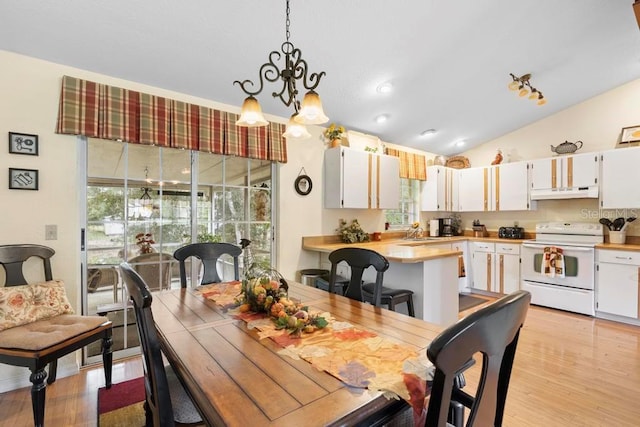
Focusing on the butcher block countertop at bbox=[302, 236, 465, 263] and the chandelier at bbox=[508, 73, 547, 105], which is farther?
the chandelier at bbox=[508, 73, 547, 105]

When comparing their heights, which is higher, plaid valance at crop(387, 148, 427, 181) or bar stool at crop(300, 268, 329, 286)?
plaid valance at crop(387, 148, 427, 181)

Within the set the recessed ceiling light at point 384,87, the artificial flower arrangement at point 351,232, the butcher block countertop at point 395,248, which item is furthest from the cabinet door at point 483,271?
the recessed ceiling light at point 384,87

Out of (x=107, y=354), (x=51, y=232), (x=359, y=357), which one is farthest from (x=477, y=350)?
(x=51, y=232)

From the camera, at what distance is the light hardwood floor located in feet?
Answer: 6.37

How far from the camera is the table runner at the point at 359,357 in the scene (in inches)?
36.9

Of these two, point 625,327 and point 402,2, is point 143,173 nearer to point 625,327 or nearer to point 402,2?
point 402,2

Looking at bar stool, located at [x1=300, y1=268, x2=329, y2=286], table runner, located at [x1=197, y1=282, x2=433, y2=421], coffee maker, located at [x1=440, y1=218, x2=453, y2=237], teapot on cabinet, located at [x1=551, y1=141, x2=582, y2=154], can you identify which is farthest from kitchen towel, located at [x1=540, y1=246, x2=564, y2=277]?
table runner, located at [x1=197, y1=282, x2=433, y2=421]

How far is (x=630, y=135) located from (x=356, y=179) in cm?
356

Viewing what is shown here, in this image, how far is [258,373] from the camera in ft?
3.40

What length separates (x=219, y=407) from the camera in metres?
0.85

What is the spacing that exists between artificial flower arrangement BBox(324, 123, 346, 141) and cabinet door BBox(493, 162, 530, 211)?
2819 millimetres

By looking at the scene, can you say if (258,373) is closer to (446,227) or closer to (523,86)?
(523,86)

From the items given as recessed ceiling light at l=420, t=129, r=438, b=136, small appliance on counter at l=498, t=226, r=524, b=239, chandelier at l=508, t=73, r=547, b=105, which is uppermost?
chandelier at l=508, t=73, r=547, b=105

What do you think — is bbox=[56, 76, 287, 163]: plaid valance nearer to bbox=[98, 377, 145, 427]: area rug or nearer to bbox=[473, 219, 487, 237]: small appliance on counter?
bbox=[98, 377, 145, 427]: area rug
